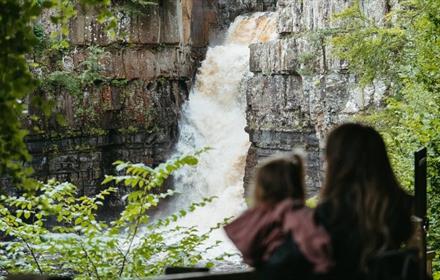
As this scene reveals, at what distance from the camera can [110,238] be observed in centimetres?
582

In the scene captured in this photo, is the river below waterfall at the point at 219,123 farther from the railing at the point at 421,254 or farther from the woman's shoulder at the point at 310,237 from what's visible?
the woman's shoulder at the point at 310,237

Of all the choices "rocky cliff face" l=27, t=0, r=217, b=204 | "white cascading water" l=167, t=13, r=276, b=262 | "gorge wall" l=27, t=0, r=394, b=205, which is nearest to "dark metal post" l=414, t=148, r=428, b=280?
"gorge wall" l=27, t=0, r=394, b=205

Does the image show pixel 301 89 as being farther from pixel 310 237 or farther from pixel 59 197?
pixel 310 237

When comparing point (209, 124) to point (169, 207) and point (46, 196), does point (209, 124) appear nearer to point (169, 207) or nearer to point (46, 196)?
point (169, 207)

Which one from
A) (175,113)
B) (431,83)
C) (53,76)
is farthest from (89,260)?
(175,113)

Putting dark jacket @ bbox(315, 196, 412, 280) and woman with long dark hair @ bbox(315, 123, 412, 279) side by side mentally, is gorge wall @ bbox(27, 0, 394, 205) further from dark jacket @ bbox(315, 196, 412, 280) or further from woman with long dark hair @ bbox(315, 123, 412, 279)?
dark jacket @ bbox(315, 196, 412, 280)

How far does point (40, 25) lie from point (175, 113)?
22.1 ft

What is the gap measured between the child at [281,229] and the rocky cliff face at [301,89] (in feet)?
54.2

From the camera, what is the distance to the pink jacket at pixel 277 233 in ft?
8.96

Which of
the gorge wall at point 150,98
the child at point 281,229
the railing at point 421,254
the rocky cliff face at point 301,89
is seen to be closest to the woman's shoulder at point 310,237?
the child at point 281,229

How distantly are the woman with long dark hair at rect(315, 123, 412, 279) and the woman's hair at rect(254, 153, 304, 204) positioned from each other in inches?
5.2

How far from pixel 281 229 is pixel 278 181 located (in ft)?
0.67

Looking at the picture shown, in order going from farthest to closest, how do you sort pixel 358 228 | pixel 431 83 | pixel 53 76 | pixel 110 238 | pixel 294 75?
pixel 53 76, pixel 294 75, pixel 431 83, pixel 110 238, pixel 358 228

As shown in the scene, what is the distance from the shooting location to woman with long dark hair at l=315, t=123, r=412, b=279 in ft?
9.24
